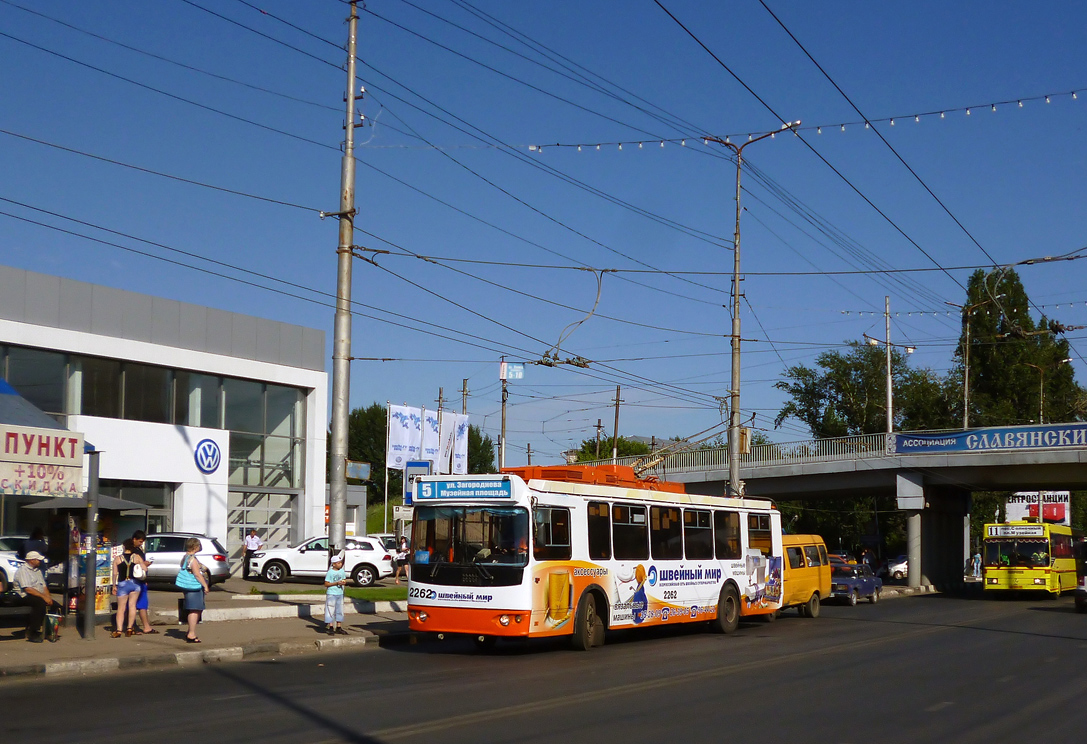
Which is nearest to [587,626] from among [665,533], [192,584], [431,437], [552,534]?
[552,534]

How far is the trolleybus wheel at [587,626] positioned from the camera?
701 inches

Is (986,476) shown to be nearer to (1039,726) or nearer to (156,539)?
(156,539)

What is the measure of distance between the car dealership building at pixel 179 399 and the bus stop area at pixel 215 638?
844 cm

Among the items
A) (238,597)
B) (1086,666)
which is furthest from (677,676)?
(238,597)

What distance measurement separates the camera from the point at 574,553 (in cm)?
1789

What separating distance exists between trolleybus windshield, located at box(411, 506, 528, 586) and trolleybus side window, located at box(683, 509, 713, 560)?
549cm

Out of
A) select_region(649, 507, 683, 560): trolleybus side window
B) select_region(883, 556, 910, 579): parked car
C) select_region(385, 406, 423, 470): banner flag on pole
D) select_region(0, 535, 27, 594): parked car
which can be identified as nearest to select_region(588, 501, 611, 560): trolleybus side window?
select_region(649, 507, 683, 560): trolleybus side window

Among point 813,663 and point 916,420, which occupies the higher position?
point 916,420

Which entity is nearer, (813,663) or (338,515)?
(813,663)

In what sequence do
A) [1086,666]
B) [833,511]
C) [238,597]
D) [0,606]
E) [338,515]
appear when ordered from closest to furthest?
[1086,666]
[338,515]
[0,606]
[238,597]
[833,511]

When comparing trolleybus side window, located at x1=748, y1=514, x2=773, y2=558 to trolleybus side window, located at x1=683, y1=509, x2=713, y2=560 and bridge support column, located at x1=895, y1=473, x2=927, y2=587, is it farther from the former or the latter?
bridge support column, located at x1=895, y1=473, x2=927, y2=587

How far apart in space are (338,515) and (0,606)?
8.92 meters

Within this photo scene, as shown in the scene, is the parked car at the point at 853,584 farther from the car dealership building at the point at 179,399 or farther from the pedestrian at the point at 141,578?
the pedestrian at the point at 141,578

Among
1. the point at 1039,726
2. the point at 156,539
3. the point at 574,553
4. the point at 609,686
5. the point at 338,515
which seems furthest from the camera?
the point at 156,539
